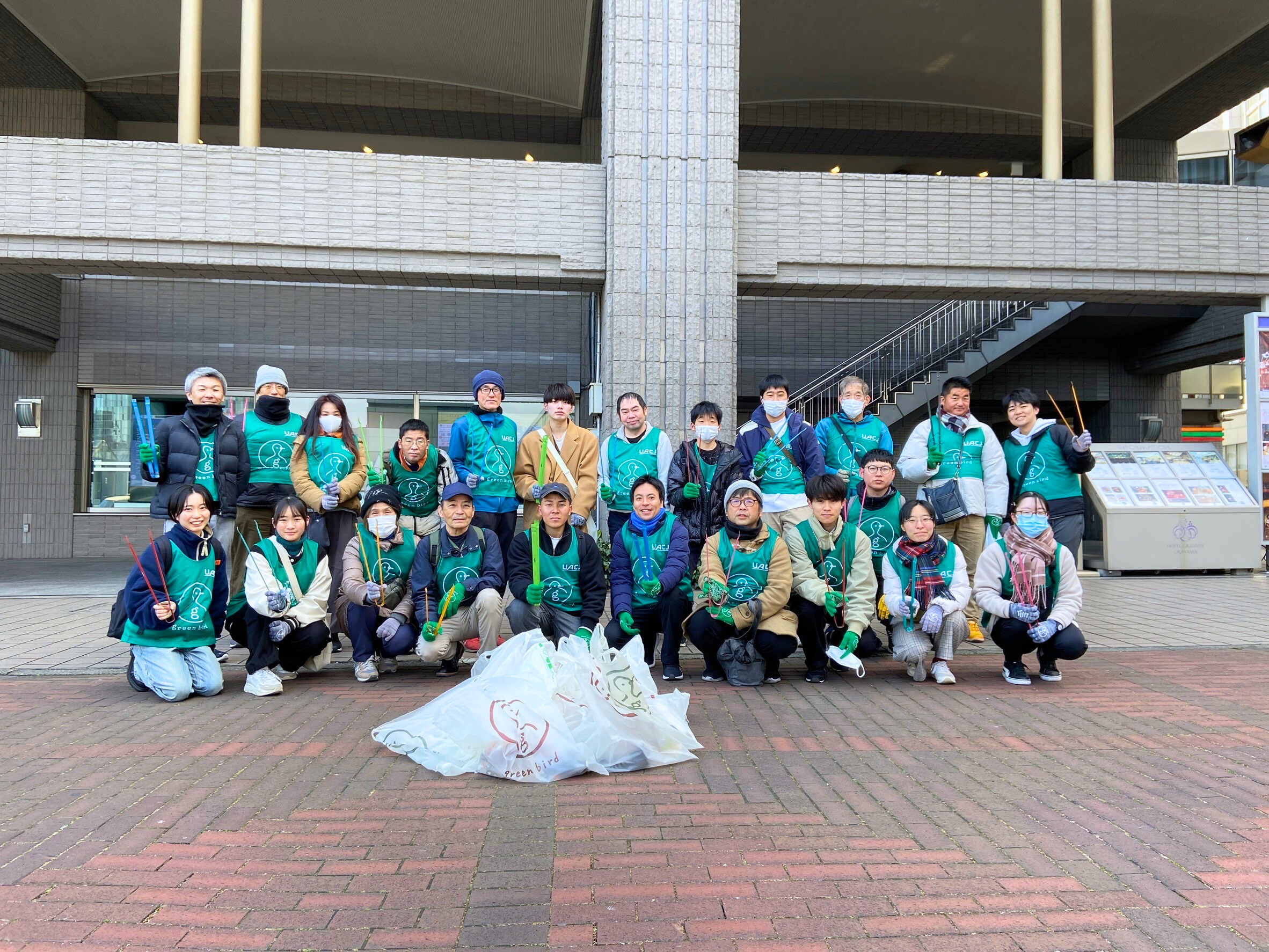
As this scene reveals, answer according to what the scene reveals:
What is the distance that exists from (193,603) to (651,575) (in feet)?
9.26

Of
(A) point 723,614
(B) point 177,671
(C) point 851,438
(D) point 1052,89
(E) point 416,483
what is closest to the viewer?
(B) point 177,671

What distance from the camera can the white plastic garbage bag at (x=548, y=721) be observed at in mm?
3885

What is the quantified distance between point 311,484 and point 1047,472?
18.0ft

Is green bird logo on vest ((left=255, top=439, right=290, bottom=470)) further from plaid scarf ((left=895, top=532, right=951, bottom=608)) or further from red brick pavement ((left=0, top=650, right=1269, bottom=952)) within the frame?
plaid scarf ((left=895, top=532, right=951, bottom=608))

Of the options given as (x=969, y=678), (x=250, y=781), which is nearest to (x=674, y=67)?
(x=969, y=678)

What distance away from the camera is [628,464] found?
259 inches

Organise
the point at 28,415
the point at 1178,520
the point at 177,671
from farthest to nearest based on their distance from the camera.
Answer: the point at 28,415, the point at 1178,520, the point at 177,671

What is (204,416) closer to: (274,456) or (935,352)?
(274,456)

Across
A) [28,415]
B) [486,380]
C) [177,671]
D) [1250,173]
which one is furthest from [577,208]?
[1250,173]

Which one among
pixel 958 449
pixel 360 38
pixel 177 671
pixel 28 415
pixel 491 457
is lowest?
pixel 177 671

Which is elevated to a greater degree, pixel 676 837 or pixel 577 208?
pixel 577 208

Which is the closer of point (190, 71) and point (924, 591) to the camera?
point (924, 591)

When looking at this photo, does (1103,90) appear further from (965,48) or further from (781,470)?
(781,470)

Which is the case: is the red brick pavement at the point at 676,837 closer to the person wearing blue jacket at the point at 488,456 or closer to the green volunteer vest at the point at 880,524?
the green volunteer vest at the point at 880,524
